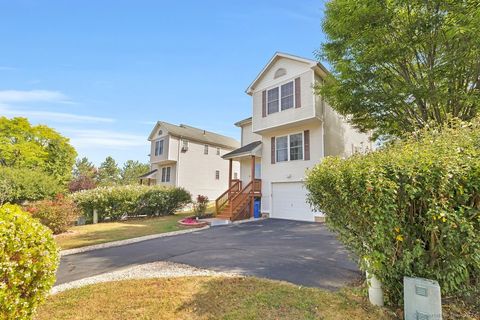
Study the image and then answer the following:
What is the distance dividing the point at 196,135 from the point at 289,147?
1477 cm

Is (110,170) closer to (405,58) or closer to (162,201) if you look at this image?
(162,201)

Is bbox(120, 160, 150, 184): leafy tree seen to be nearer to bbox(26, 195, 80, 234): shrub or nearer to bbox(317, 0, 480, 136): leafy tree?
bbox(26, 195, 80, 234): shrub

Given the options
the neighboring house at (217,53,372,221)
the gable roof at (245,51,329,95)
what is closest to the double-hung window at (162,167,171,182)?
the neighboring house at (217,53,372,221)

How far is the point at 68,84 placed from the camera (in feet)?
44.3

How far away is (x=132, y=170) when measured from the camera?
52.7 m

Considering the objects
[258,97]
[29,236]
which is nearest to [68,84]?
[258,97]

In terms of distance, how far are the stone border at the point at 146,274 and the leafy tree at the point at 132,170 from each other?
158 feet

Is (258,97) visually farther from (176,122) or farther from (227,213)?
(176,122)

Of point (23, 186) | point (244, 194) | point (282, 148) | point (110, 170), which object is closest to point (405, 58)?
point (282, 148)

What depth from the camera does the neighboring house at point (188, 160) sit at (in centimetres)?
2483

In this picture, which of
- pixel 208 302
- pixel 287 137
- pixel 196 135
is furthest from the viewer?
pixel 196 135

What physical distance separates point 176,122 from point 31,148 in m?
15.1

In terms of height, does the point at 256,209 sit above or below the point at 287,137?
below

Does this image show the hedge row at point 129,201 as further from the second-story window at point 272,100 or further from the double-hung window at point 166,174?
the second-story window at point 272,100
